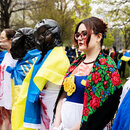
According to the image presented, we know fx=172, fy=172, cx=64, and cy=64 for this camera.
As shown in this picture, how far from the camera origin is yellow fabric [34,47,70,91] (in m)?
1.84

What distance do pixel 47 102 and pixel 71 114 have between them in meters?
0.64

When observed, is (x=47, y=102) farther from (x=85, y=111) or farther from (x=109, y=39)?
(x=109, y=39)

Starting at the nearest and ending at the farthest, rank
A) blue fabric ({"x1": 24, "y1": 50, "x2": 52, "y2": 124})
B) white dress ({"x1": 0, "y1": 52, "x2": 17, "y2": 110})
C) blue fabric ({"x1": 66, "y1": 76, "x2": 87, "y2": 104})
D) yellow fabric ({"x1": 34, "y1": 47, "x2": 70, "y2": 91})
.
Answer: blue fabric ({"x1": 66, "y1": 76, "x2": 87, "y2": 104})
yellow fabric ({"x1": 34, "y1": 47, "x2": 70, "y2": 91})
blue fabric ({"x1": 24, "y1": 50, "x2": 52, "y2": 124})
white dress ({"x1": 0, "y1": 52, "x2": 17, "y2": 110})

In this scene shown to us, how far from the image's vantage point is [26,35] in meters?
2.78

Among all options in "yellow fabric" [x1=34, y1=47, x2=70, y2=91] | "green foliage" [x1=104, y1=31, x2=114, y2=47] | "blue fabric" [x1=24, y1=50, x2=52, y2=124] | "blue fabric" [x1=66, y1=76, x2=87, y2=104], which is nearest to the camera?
"blue fabric" [x1=66, y1=76, x2=87, y2=104]

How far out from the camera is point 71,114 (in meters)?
1.54

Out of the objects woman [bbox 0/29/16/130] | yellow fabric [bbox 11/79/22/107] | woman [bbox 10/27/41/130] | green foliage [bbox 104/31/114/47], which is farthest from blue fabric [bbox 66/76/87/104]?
green foliage [bbox 104/31/114/47]

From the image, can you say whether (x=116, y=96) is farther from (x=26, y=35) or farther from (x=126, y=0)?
(x=126, y=0)

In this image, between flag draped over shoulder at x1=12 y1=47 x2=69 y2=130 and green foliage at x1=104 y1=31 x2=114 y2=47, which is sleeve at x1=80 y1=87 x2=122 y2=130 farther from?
green foliage at x1=104 y1=31 x2=114 y2=47

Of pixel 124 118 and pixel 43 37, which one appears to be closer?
pixel 124 118

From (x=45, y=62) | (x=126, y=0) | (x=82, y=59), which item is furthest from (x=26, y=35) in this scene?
(x=126, y=0)

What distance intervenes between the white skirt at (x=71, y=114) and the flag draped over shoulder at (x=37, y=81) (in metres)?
0.35

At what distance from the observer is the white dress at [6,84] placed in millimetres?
2902

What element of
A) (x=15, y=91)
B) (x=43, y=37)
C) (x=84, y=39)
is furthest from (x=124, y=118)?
(x=15, y=91)
